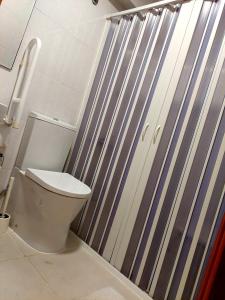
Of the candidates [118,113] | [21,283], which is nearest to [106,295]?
[21,283]

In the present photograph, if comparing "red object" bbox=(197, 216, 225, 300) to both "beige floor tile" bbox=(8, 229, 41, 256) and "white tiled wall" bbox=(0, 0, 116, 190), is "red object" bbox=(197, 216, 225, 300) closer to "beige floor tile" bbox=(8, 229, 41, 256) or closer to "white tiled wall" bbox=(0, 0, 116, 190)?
"beige floor tile" bbox=(8, 229, 41, 256)

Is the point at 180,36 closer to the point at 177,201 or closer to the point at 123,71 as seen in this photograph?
the point at 123,71

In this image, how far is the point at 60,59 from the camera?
204 centimetres

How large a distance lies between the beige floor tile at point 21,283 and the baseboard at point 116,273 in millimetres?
467

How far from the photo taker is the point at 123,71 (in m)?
1.93

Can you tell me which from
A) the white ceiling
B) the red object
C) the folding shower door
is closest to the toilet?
the folding shower door

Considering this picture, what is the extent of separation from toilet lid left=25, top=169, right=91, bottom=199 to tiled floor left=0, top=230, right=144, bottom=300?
0.43 meters

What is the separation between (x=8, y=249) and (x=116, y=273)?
0.69 m

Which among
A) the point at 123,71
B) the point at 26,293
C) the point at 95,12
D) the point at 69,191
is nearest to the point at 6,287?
the point at 26,293

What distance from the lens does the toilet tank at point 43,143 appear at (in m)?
1.80

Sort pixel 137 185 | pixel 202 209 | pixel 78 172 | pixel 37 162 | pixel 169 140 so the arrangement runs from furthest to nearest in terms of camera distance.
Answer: pixel 78 172 → pixel 37 162 → pixel 137 185 → pixel 169 140 → pixel 202 209

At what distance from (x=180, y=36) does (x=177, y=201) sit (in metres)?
1.04

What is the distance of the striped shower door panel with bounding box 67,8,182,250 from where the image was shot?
1.73 m

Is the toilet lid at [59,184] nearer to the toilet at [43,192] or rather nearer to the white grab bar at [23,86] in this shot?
the toilet at [43,192]
